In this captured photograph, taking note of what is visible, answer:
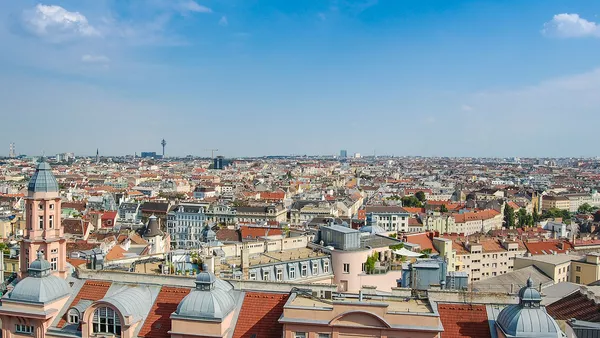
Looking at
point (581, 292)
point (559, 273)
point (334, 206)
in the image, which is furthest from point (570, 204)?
point (581, 292)

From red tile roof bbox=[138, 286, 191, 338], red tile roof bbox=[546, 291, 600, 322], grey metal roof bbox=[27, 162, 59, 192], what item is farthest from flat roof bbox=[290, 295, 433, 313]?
grey metal roof bbox=[27, 162, 59, 192]

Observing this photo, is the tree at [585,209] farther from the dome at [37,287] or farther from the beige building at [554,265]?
the dome at [37,287]

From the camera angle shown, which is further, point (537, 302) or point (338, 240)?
point (338, 240)

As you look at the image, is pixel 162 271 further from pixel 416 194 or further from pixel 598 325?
pixel 416 194

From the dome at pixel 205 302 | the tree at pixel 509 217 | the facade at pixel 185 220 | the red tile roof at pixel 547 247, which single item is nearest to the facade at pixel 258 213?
the facade at pixel 185 220

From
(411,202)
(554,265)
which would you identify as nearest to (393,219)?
(554,265)

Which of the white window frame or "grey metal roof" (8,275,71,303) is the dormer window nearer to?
"grey metal roof" (8,275,71,303)

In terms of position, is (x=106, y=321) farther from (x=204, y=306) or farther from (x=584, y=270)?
(x=584, y=270)
